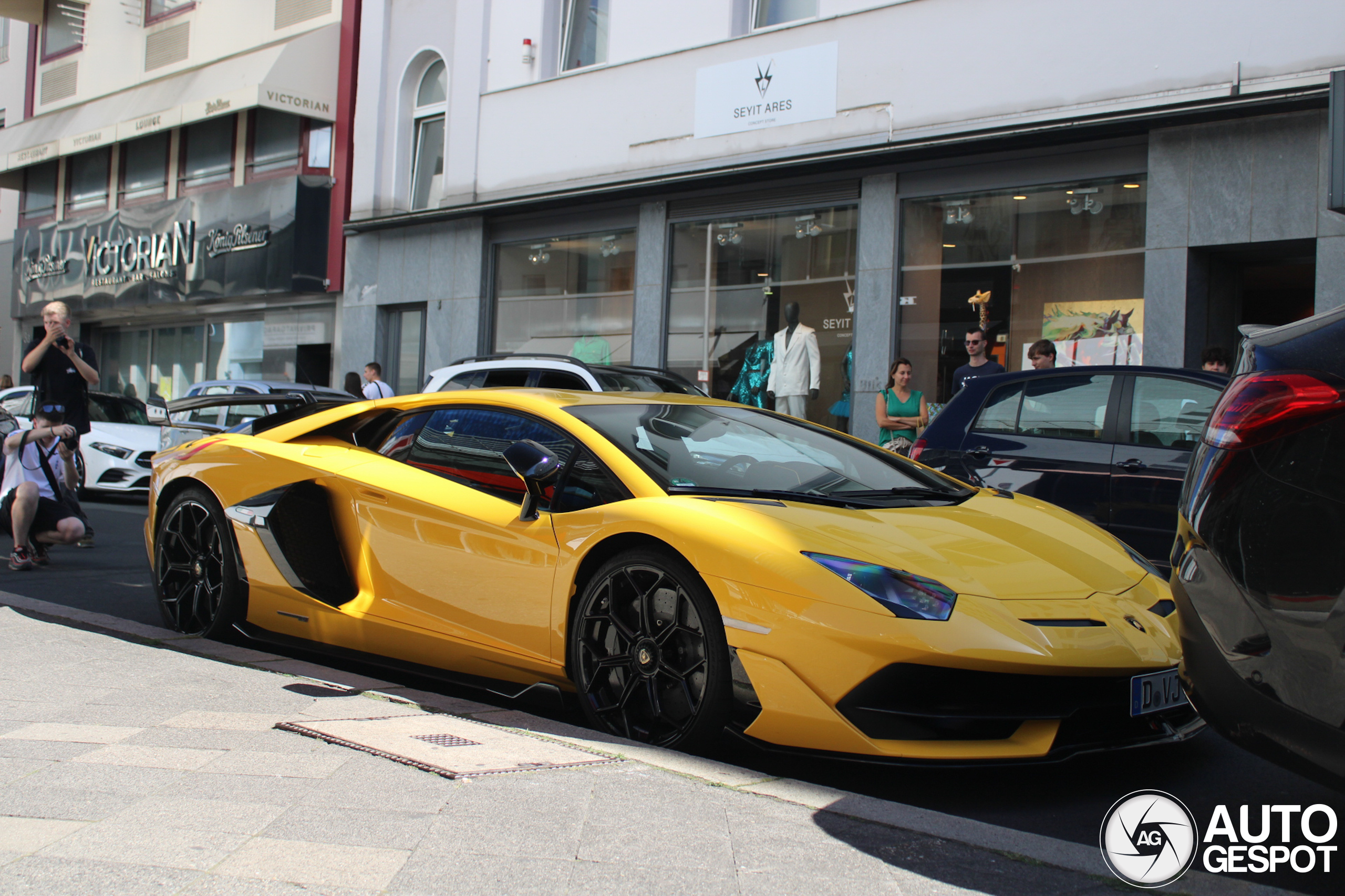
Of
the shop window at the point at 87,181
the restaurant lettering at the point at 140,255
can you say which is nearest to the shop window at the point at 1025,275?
Answer: the restaurant lettering at the point at 140,255

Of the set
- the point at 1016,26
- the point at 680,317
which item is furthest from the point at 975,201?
the point at 680,317

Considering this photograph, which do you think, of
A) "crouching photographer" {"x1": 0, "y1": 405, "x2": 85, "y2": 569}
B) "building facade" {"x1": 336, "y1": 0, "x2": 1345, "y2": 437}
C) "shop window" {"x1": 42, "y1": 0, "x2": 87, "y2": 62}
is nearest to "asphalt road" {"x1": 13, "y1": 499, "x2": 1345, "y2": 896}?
"crouching photographer" {"x1": 0, "y1": 405, "x2": 85, "y2": 569}

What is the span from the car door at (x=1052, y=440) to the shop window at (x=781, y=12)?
7822mm

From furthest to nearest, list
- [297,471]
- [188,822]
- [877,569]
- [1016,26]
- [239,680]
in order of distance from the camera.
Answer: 1. [1016,26]
2. [297,471]
3. [239,680]
4. [877,569]
5. [188,822]

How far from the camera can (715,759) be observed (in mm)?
3650

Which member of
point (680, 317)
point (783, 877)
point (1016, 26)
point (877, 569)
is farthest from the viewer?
point (680, 317)

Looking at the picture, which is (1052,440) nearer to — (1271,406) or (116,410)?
(1271,406)

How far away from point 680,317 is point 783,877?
1314cm

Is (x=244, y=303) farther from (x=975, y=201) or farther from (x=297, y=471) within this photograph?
(x=297, y=471)

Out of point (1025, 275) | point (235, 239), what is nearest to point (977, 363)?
point (1025, 275)

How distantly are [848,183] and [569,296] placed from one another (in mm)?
4826

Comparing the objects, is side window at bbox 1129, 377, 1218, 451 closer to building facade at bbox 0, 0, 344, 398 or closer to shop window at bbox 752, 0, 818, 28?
shop window at bbox 752, 0, 818, 28

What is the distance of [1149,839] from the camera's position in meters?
2.92

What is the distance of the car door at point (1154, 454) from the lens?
6.86m
